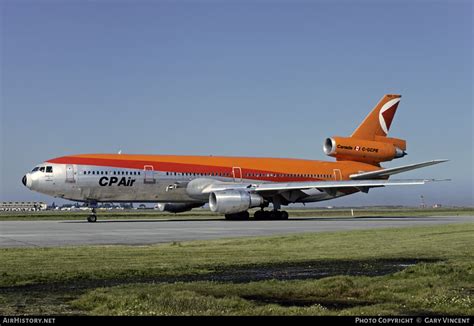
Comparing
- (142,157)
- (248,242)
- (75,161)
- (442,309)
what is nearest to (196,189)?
(142,157)

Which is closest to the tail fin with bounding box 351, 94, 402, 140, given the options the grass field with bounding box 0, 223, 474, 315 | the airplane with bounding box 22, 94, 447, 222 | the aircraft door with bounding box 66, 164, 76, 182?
the airplane with bounding box 22, 94, 447, 222

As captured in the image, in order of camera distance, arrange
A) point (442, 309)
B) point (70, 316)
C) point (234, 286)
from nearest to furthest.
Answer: point (70, 316), point (442, 309), point (234, 286)

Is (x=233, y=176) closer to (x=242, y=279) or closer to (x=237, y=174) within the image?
(x=237, y=174)

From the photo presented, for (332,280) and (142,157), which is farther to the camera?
(142,157)

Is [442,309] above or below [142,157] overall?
below

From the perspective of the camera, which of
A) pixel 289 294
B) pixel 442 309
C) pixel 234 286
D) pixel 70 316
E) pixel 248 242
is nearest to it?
pixel 70 316

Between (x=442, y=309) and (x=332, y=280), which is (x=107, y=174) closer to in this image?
(x=332, y=280)

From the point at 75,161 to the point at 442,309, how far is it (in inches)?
1334

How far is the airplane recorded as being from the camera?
40.5 meters

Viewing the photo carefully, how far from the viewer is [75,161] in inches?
A: 1597

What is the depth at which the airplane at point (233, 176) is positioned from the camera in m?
40.5

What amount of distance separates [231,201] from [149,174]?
562cm

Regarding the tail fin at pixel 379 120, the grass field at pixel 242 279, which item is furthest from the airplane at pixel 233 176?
the grass field at pixel 242 279

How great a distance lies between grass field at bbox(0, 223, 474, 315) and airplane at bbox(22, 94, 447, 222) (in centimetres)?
2091
